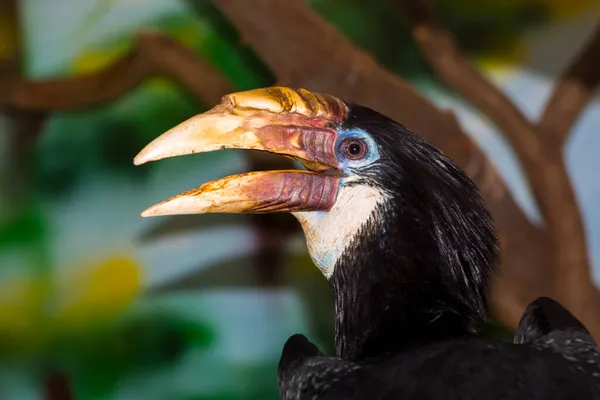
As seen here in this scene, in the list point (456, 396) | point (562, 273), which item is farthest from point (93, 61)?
point (456, 396)

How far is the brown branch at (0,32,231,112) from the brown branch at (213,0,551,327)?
0.32m

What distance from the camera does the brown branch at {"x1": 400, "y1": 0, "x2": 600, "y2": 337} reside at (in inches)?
91.6

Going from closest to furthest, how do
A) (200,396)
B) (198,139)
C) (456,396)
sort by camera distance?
(456,396) < (198,139) < (200,396)

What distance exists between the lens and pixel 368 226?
4.36 feet

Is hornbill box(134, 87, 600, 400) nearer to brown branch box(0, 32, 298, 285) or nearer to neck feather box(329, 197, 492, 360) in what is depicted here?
neck feather box(329, 197, 492, 360)

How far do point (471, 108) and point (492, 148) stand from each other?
0.52 ft

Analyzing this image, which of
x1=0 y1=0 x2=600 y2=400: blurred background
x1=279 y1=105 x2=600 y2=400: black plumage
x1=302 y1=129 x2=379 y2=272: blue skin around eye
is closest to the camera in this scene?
x1=279 y1=105 x2=600 y2=400: black plumage

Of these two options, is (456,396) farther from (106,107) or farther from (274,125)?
(106,107)

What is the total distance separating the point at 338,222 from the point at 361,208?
0.05 meters

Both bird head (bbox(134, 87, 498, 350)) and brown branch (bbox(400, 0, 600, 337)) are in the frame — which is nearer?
bird head (bbox(134, 87, 498, 350))

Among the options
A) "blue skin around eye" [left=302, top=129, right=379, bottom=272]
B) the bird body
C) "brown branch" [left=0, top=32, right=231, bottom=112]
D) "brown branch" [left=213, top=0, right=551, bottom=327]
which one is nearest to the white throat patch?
"blue skin around eye" [left=302, top=129, right=379, bottom=272]

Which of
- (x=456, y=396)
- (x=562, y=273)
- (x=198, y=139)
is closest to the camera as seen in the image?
(x=456, y=396)

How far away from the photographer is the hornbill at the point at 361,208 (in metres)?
1.28

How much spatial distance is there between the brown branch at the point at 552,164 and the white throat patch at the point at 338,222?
1.16 meters
